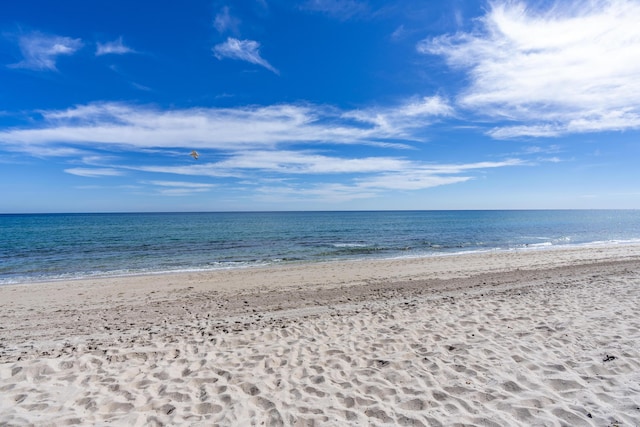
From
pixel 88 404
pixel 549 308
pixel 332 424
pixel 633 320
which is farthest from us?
pixel 549 308

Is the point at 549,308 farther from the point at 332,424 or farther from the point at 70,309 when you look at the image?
the point at 70,309

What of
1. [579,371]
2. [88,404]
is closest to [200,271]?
[88,404]

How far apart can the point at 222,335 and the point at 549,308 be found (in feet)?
26.3

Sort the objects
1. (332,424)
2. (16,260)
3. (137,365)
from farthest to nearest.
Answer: (16,260)
(137,365)
(332,424)

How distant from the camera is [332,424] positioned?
13.2 feet

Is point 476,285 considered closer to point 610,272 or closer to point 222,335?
point 610,272

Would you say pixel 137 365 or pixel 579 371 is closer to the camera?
pixel 579 371

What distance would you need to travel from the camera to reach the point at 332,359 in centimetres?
572

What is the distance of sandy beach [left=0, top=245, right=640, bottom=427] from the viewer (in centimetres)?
423

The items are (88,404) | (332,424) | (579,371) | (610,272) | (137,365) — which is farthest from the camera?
(610,272)

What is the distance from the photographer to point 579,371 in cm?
502

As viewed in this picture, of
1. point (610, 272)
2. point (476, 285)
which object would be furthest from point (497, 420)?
point (610, 272)

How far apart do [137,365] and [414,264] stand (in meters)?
15.9

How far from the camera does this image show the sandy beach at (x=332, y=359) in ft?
13.9
